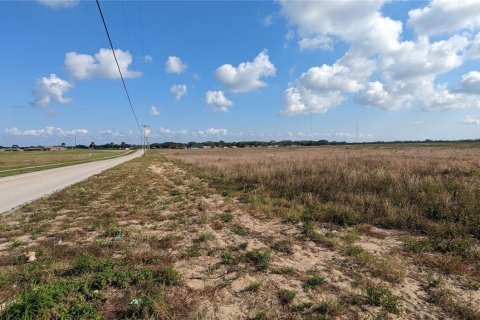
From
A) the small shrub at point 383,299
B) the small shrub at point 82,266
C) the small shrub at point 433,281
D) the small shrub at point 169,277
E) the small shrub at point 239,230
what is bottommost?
the small shrub at point 433,281

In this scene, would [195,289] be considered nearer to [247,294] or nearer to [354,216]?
[247,294]

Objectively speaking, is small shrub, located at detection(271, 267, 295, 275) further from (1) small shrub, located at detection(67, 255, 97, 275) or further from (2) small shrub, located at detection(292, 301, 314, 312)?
(1) small shrub, located at detection(67, 255, 97, 275)

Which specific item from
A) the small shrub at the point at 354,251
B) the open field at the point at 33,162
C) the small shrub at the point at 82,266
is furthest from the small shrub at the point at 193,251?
the open field at the point at 33,162

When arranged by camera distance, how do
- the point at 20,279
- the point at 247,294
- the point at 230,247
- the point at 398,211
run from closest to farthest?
the point at 247,294, the point at 20,279, the point at 230,247, the point at 398,211

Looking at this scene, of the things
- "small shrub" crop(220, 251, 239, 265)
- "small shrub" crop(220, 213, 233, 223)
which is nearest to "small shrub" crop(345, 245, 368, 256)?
"small shrub" crop(220, 251, 239, 265)

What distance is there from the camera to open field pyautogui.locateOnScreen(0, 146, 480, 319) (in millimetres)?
3914

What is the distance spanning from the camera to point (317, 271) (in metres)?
5.04

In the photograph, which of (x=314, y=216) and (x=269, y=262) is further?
(x=314, y=216)

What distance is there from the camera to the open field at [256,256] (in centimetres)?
391

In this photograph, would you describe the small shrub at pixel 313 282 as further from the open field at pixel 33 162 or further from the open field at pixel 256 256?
the open field at pixel 33 162

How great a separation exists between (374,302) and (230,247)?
9.44 feet

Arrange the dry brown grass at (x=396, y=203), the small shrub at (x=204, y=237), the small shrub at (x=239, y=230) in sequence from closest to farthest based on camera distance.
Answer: the dry brown grass at (x=396, y=203) < the small shrub at (x=204, y=237) < the small shrub at (x=239, y=230)

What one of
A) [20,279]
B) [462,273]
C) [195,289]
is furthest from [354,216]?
[20,279]

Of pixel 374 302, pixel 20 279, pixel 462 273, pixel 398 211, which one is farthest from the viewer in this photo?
pixel 398 211
